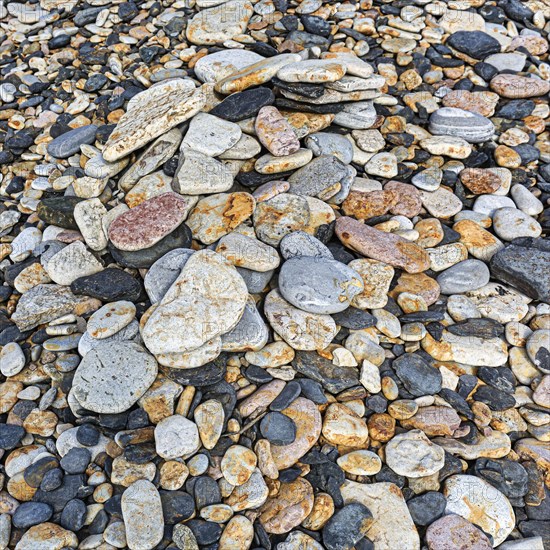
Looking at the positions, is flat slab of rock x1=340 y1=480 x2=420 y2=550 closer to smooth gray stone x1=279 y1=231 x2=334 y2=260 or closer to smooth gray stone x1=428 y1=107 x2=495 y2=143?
smooth gray stone x1=279 y1=231 x2=334 y2=260

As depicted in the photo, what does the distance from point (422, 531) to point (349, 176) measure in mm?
2299

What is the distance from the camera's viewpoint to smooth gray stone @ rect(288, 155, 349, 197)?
3521mm

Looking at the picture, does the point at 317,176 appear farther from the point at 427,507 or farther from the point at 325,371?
the point at 427,507

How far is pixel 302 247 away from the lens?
3.19m

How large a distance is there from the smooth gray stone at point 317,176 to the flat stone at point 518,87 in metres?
1.99

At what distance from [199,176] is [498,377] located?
7.41 feet

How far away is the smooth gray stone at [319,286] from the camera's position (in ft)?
9.64

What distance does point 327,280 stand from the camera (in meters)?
2.98

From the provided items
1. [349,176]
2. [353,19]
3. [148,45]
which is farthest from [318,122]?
[148,45]

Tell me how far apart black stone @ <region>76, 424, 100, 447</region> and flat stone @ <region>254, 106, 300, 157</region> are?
2.12m

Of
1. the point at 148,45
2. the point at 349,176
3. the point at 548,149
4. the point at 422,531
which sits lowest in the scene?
the point at 422,531

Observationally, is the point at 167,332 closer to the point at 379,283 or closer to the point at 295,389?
the point at 295,389

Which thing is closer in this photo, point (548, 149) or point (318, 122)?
point (318, 122)

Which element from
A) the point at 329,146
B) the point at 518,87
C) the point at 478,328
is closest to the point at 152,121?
the point at 329,146
